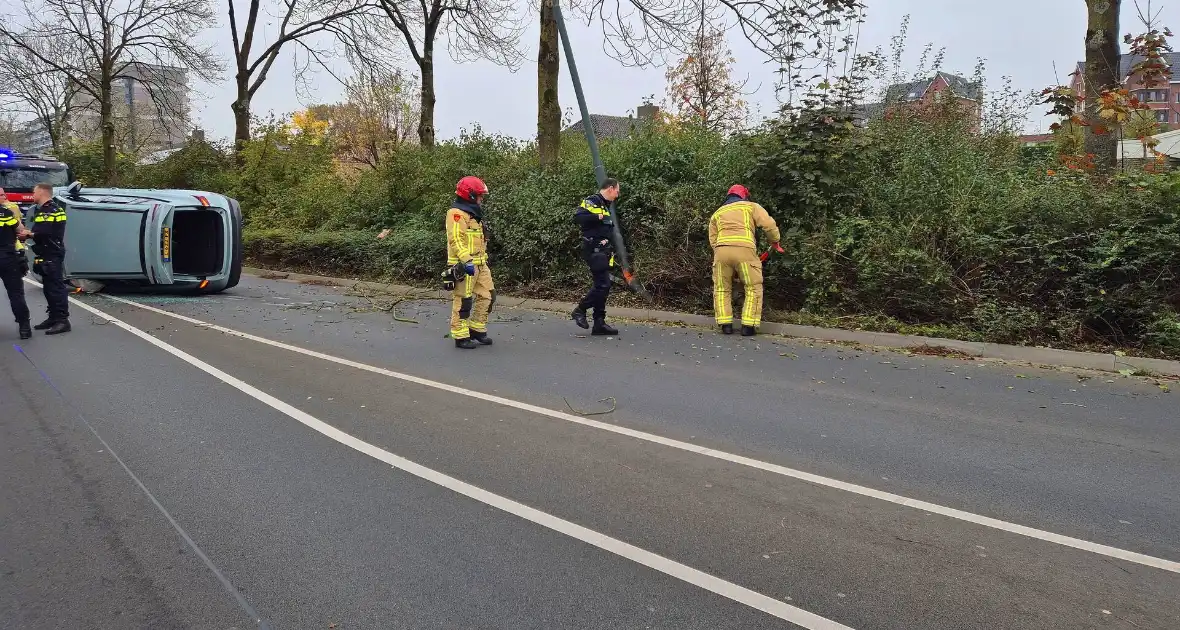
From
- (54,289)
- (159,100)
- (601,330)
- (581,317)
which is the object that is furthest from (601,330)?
(159,100)

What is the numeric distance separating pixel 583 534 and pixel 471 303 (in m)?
5.08

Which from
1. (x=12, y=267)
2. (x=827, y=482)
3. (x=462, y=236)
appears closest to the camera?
(x=827, y=482)

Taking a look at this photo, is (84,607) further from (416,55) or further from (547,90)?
(416,55)

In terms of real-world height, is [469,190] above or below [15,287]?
above

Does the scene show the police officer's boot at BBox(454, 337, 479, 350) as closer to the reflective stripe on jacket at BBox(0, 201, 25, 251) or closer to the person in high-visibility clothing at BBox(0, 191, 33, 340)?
the person in high-visibility clothing at BBox(0, 191, 33, 340)

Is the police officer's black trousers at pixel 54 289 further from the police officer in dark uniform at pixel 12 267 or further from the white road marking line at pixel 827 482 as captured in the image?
the white road marking line at pixel 827 482

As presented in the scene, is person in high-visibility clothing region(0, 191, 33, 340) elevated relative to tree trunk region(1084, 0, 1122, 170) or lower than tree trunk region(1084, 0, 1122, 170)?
lower

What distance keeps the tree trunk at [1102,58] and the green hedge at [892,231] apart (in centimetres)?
71

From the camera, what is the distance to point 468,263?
27.2ft

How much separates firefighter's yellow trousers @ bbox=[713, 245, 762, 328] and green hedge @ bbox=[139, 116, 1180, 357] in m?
0.78

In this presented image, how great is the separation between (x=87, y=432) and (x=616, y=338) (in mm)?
5435

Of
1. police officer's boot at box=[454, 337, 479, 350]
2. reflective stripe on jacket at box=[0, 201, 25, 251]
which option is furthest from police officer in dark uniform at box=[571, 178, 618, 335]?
reflective stripe on jacket at box=[0, 201, 25, 251]

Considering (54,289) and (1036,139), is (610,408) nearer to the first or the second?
(54,289)

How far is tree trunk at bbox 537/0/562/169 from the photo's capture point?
15.1 m
